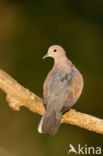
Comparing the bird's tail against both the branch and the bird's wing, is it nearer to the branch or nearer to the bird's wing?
the bird's wing

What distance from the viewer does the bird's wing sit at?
4520 mm

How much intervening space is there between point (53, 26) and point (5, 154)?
7.89 ft

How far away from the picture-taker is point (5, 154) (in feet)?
25.9

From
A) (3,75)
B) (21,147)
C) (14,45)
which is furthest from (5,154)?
(3,75)

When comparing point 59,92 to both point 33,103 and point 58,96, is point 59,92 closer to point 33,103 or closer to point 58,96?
point 58,96

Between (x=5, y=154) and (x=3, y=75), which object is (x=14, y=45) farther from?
(x=3, y=75)

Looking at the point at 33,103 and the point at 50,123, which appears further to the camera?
the point at 33,103

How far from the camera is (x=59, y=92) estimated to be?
14.9ft

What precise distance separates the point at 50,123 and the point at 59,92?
278mm

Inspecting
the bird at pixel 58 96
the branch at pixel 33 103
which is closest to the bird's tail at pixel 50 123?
the bird at pixel 58 96

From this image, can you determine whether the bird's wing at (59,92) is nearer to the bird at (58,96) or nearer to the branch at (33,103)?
the bird at (58,96)

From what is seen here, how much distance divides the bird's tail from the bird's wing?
0.06 m

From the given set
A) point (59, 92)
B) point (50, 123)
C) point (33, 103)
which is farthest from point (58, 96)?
point (33, 103)

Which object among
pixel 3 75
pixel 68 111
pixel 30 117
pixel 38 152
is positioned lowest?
pixel 38 152
